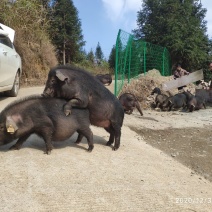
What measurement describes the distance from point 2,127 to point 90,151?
51.1 inches

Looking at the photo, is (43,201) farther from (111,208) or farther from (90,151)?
(90,151)

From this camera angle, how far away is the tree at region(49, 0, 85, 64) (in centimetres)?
3153

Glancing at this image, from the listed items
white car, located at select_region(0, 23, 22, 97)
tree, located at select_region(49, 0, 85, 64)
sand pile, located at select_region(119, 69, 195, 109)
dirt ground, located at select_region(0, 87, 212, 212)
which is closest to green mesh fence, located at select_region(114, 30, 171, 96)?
sand pile, located at select_region(119, 69, 195, 109)

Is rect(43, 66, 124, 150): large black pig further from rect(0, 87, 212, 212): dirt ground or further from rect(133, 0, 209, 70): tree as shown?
rect(133, 0, 209, 70): tree

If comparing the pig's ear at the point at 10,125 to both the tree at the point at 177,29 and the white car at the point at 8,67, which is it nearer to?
the white car at the point at 8,67

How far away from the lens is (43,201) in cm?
370

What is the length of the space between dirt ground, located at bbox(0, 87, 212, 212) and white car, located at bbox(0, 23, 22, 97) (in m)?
3.55

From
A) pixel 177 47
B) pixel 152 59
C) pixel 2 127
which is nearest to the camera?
pixel 2 127

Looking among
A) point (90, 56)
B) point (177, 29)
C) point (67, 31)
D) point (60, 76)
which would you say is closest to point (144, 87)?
point (60, 76)

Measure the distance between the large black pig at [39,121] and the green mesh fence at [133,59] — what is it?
6.54 m

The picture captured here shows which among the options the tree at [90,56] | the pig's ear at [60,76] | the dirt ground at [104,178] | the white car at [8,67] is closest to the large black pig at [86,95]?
the pig's ear at [60,76]

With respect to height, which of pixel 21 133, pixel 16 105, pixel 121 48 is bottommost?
pixel 21 133

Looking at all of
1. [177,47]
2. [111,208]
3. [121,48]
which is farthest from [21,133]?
[177,47]

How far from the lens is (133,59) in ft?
50.1
